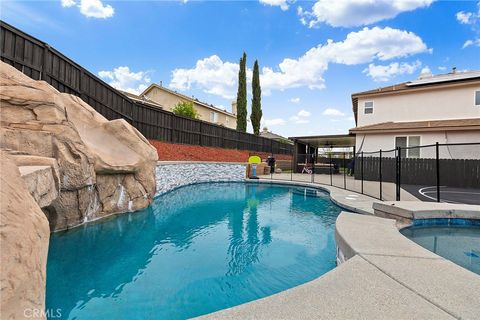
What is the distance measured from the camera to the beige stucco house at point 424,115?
12508 mm

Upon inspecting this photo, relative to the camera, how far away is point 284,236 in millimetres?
5809

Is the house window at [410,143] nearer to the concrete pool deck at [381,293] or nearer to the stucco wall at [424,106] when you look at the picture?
the stucco wall at [424,106]

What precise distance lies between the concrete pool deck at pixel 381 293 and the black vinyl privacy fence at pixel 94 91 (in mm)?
7846

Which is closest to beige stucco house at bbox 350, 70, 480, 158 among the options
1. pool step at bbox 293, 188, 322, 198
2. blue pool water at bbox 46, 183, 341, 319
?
pool step at bbox 293, 188, 322, 198

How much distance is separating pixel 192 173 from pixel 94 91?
6742 mm

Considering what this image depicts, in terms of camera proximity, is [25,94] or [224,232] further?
[224,232]

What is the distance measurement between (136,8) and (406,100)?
1607 cm

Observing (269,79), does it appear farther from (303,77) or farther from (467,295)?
(467,295)

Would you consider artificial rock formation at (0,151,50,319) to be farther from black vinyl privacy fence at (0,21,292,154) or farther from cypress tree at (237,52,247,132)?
cypress tree at (237,52,247,132)

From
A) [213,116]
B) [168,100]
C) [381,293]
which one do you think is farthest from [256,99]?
[381,293]

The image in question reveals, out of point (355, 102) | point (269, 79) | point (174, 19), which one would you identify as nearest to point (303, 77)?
point (269, 79)

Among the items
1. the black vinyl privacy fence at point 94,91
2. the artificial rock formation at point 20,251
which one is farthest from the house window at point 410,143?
the artificial rock formation at point 20,251

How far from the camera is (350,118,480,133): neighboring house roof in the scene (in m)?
12.0

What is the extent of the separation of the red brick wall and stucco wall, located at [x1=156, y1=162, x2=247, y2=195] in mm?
1419
